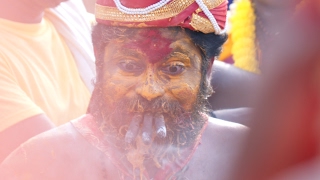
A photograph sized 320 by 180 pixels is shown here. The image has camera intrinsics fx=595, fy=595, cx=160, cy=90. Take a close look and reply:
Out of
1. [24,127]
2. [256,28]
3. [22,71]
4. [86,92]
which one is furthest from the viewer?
[256,28]

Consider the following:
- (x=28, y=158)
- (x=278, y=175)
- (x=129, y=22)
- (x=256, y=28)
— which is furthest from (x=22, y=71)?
(x=278, y=175)

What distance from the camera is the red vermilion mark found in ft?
6.44

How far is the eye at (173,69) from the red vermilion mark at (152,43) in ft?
0.18

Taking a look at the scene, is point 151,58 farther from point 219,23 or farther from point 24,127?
point 24,127

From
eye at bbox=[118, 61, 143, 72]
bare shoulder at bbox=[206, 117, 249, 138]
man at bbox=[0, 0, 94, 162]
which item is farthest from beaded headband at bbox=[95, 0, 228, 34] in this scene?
man at bbox=[0, 0, 94, 162]

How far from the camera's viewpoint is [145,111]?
1.95m

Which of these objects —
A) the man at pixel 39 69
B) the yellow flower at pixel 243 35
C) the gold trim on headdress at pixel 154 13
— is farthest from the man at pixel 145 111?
the yellow flower at pixel 243 35

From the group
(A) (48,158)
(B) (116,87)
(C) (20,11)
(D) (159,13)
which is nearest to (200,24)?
(D) (159,13)

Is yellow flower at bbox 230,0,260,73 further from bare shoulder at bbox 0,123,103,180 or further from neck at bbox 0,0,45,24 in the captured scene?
bare shoulder at bbox 0,123,103,180

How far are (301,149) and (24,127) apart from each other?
5.60 feet

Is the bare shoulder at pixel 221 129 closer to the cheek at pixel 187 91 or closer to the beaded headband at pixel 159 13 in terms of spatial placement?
the cheek at pixel 187 91

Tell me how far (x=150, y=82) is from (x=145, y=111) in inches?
3.8

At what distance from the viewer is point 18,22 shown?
2.84 metres

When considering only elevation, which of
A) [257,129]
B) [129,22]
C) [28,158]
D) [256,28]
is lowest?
[256,28]
